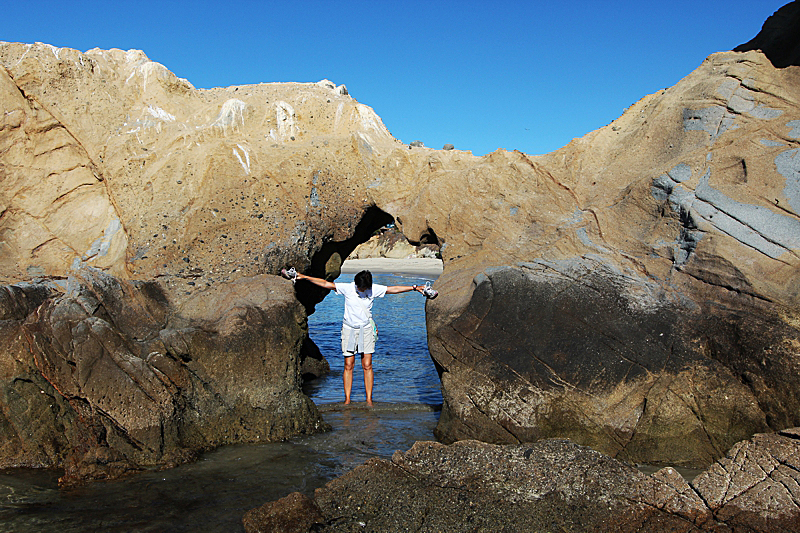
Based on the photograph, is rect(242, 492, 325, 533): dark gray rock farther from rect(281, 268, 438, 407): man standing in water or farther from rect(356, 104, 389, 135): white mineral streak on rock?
rect(356, 104, 389, 135): white mineral streak on rock

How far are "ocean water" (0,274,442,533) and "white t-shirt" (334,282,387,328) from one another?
107 cm

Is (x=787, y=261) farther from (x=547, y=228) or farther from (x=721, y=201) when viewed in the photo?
(x=547, y=228)

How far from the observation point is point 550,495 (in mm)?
4043

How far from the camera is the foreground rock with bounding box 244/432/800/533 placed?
12.5 feet

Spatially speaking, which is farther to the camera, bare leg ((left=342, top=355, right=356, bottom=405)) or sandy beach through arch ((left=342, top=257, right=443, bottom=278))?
sandy beach through arch ((left=342, top=257, right=443, bottom=278))

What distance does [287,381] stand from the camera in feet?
20.4

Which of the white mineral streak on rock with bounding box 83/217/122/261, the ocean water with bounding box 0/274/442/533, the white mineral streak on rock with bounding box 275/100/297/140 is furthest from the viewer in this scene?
the white mineral streak on rock with bounding box 275/100/297/140

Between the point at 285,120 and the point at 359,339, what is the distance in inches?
121

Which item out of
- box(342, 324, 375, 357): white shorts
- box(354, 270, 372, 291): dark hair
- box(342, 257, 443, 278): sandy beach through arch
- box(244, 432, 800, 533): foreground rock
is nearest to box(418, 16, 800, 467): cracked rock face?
box(354, 270, 372, 291): dark hair

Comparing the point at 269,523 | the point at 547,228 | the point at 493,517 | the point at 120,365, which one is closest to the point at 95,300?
the point at 120,365

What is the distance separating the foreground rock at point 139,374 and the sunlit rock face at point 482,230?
0.14 feet

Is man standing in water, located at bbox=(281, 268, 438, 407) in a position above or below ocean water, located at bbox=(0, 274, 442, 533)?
above

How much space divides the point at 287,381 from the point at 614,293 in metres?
3.28

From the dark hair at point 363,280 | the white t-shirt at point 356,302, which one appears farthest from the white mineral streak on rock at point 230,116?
the dark hair at point 363,280
